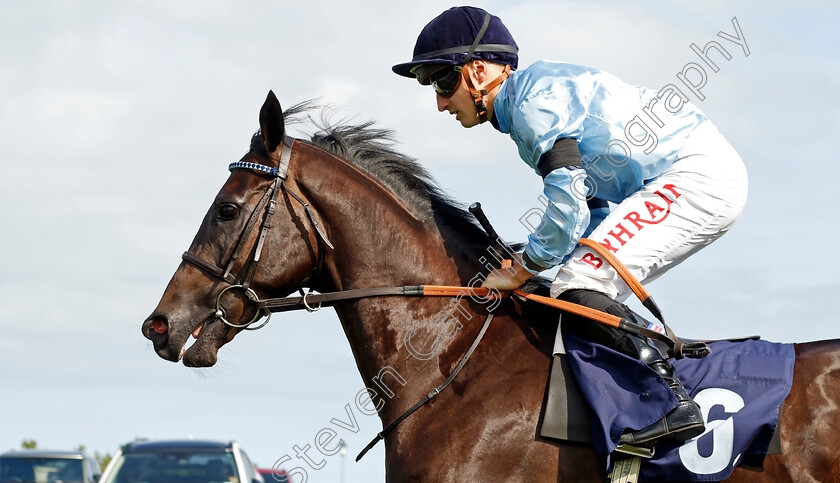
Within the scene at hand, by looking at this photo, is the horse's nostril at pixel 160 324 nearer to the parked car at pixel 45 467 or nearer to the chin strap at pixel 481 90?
the chin strap at pixel 481 90

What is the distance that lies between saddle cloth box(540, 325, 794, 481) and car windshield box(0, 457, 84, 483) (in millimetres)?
12857

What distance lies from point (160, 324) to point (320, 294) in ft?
Answer: 2.39

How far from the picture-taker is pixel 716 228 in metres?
4.21

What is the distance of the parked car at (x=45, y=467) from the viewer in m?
14.6

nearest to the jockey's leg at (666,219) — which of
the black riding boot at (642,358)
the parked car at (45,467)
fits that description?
the black riding boot at (642,358)

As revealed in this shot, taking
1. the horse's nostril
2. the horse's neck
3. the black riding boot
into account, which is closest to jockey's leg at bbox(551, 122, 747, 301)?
the black riding boot

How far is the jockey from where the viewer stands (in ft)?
13.0

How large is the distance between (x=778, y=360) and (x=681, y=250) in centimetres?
61

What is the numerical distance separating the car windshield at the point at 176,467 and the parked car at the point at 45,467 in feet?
14.4

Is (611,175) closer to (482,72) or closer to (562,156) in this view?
(562,156)

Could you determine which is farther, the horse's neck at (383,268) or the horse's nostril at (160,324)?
the horse's nostril at (160,324)

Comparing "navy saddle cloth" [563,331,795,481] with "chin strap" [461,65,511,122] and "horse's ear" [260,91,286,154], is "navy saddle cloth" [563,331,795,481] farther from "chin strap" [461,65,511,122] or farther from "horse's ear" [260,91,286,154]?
"horse's ear" [260,91,286,154]

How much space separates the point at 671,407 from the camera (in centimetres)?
379

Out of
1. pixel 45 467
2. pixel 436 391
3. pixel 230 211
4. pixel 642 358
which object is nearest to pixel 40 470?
pixel 45 467
